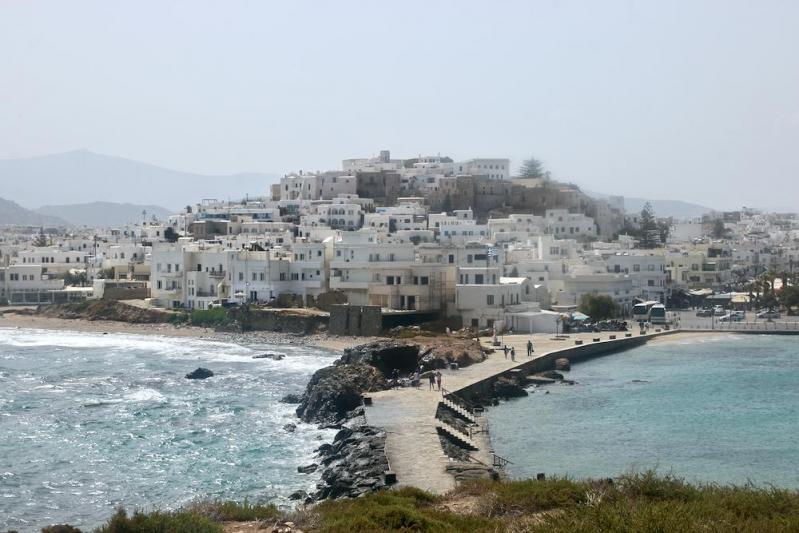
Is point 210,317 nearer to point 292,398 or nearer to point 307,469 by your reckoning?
point 292,398

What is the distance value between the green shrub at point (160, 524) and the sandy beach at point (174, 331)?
2699 cm

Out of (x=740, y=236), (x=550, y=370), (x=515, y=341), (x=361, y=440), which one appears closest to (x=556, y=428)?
(x=361, y=440)

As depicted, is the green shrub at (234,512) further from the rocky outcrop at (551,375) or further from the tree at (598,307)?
the tree at (598,307)

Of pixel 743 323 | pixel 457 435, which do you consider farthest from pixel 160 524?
pixel 743 323

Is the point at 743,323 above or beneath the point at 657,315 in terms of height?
beneath

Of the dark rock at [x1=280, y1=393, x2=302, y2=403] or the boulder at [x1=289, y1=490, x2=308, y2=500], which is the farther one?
the dark rock at [x1=280, y1=393, x2=302, y2=403]

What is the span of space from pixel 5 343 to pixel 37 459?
25.3 m

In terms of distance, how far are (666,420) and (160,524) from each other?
17.6 m

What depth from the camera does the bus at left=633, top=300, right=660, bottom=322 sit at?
53.2m

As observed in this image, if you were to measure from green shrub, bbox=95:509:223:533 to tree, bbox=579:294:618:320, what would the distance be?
123 ft

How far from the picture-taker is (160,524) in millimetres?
15094

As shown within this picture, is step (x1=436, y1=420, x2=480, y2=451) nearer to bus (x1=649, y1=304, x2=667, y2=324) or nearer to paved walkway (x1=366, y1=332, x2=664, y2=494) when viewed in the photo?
paved walkway (x1=366, y1=332, x2=664, y2=494)

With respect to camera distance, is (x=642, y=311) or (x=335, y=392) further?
(x=642, y=311)

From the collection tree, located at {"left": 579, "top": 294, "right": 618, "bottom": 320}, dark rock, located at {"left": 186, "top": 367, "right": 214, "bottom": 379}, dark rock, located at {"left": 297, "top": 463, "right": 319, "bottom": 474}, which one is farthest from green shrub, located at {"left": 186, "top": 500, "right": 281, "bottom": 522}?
tree, located at {"left": 579, "top": 294, "right": 618, "bottom": 320}
